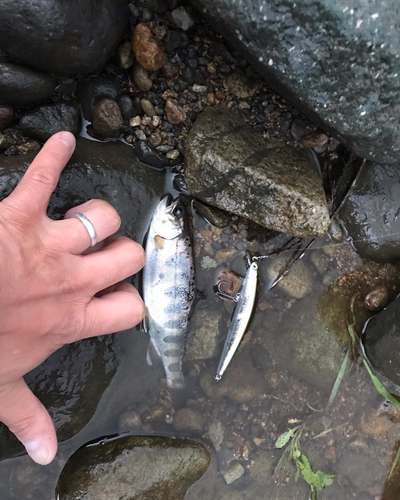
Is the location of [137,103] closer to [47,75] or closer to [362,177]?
[47,75]

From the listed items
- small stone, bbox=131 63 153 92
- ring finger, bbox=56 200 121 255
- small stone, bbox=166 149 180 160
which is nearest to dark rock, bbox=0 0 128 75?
small stone, bbox=131 63 153 92

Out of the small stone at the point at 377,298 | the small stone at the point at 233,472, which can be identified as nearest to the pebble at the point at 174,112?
the small stone at the point at 377,298

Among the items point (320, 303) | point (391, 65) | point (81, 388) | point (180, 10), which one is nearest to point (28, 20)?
point (180, 10)

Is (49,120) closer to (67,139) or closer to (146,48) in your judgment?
(67,139)

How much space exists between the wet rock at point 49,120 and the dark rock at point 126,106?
1.30ft

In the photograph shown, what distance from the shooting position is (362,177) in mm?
3906

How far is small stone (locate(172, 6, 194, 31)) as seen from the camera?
11.0 ft

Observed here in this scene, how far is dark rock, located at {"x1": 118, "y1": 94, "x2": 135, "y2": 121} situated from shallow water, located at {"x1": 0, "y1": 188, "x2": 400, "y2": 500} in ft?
3.93

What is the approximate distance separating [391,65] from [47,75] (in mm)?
2638

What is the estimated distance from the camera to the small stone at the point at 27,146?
335 cm

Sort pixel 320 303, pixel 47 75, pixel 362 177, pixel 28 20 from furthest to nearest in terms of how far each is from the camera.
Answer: pixel 320 303 → pixel 362 177 → pixel 47 75 → pixel 28 20

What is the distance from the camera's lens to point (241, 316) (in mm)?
3906

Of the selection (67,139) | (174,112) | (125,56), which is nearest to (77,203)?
(67,139)

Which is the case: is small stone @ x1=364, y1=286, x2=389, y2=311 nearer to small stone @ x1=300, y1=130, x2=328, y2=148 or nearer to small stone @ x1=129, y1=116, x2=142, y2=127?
small stone @ x1=300, y1=130, x2=328, y2=148
